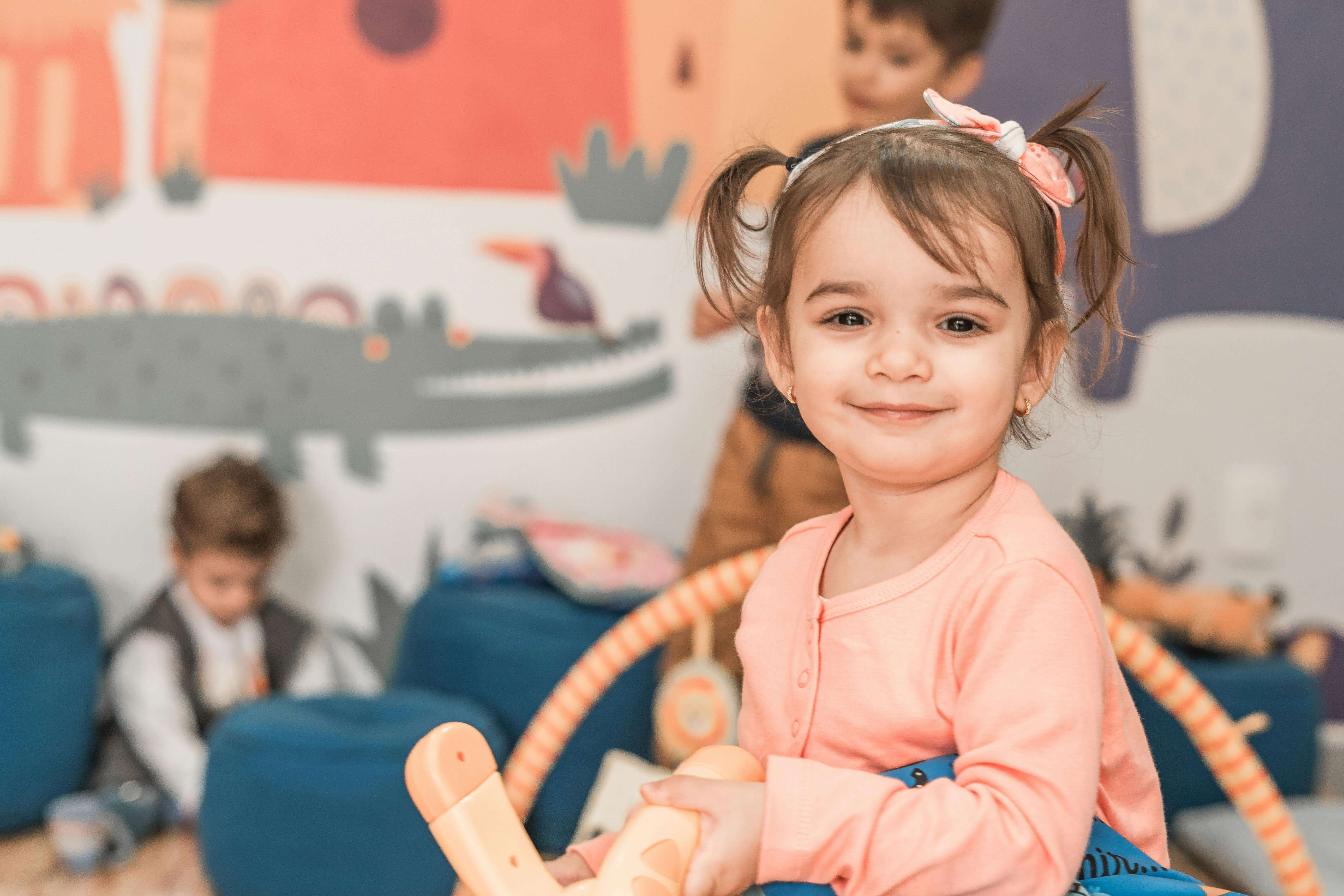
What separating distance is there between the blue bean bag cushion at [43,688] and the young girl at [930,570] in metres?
1.48

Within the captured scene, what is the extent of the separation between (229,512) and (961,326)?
5.24 feet

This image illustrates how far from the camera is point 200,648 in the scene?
1.99m


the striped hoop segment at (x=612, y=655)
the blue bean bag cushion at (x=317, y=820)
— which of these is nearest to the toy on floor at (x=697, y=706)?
the blue bean bag cushion at (x=317, y=820)

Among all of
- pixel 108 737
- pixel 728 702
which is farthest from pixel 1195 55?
pixel 108 737

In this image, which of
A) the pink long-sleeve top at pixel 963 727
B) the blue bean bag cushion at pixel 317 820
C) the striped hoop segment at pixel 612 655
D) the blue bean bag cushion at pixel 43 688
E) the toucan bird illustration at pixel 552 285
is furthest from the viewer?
the toucan bird illustration at pixel 552 285

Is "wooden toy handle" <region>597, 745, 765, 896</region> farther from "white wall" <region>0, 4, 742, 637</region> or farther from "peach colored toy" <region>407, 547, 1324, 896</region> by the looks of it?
"white wall" <region>0, 4, 742, 637</region>

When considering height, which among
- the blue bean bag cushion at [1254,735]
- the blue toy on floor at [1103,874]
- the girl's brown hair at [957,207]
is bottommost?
the blue bean bag cushion at [1254,735]

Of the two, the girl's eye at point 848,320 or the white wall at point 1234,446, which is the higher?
the girl's eye at point 848,320

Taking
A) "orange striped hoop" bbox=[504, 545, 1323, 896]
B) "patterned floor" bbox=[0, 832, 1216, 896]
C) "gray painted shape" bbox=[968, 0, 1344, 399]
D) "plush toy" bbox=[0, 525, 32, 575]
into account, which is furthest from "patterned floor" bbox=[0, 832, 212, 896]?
"gray painted shape" bbox=[968, 0, 1344, 399]

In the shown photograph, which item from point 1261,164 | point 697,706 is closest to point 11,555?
point 697,706

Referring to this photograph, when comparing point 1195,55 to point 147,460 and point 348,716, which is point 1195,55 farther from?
point 147,460

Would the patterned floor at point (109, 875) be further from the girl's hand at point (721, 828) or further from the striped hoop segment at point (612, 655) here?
the girl's hand at point (721, 828)

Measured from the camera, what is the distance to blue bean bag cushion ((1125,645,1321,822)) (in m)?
1.79

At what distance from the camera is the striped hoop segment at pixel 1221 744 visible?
111 cm
